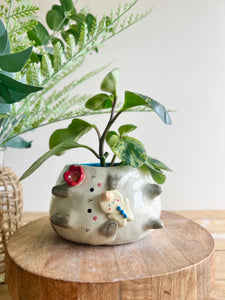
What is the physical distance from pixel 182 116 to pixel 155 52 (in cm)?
32

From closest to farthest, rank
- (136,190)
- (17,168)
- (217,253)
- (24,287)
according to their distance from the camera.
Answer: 1. (24,287)
2. (136,190)
3. (217,253)
4. (17,168)

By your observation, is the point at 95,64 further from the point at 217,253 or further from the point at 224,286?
the point at 224,286

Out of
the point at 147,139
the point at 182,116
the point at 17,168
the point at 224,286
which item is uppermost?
the point at 182,116

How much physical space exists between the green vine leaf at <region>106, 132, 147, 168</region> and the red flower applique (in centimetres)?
9

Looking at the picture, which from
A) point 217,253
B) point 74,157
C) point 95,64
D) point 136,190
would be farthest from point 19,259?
point 95,64

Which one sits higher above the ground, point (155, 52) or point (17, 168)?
point (155, 52)

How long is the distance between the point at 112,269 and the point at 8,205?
1.23 ft

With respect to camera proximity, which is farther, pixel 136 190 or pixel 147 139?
pixel 147 139

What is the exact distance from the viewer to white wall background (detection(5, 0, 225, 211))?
1.46 metres

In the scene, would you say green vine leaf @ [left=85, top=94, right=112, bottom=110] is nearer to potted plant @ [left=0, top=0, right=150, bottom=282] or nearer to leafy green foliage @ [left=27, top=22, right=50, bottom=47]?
potted plant @ [left=0, top=0, right=150, bottom=282]

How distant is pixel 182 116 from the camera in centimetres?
150

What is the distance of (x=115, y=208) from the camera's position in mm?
607

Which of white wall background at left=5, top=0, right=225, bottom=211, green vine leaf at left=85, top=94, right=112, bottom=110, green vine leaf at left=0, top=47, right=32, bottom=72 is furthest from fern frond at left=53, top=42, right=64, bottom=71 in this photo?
white wall background at left=5, top=0, right=225, bottom=211

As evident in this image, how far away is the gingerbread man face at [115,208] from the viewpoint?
609mm
